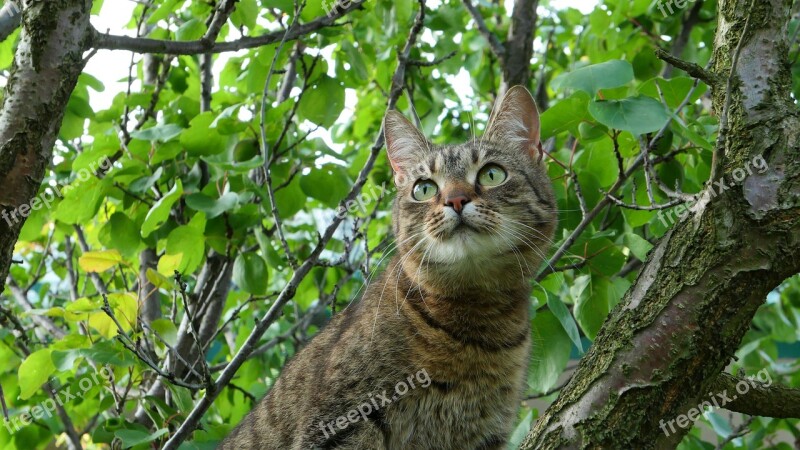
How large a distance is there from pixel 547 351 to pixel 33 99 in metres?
2.13

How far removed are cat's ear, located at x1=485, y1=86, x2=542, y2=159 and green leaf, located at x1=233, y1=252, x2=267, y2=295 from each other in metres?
1.20

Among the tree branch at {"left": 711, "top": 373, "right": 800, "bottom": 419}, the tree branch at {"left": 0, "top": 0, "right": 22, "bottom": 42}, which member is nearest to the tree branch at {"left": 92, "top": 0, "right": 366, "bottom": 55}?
the tree branch at {"left": 0, "top": 0, "right": 22, "bottom": 42}

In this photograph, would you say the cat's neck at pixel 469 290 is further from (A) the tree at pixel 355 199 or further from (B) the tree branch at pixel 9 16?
(B) the tree branch at pixel 9 16

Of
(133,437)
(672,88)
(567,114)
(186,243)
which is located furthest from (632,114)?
(133,437)

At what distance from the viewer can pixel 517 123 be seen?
341 centimetres

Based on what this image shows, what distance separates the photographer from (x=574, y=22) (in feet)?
16.4

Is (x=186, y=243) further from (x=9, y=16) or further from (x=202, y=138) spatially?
(x=9, y=16)

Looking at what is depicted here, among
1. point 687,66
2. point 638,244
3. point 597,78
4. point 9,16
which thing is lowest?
point 638,244

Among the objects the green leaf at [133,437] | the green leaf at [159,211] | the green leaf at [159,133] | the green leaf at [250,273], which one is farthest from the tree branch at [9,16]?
the green leaf at [133,437]

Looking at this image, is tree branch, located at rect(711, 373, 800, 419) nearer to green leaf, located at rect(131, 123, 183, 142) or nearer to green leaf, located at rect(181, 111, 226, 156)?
green leaf, located at rect(181, 111, 226, 156)

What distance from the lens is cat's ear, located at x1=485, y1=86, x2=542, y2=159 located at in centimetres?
330

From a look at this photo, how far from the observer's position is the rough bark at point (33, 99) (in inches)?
92.7

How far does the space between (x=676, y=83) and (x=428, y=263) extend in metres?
1.15

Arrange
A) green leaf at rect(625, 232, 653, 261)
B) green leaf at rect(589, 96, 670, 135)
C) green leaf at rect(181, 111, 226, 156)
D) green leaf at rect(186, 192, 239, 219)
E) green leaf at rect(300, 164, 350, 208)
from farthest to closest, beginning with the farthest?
green leaf at rect(300, 164, 350, 208) → green leaf at rect(181, 111, 226, 156) → green leaf at rect(186, 192, 239, 219) → green leaf at rect(625, 232, 653, 261) → green leaf at rect(589, 96, 670, 135)
